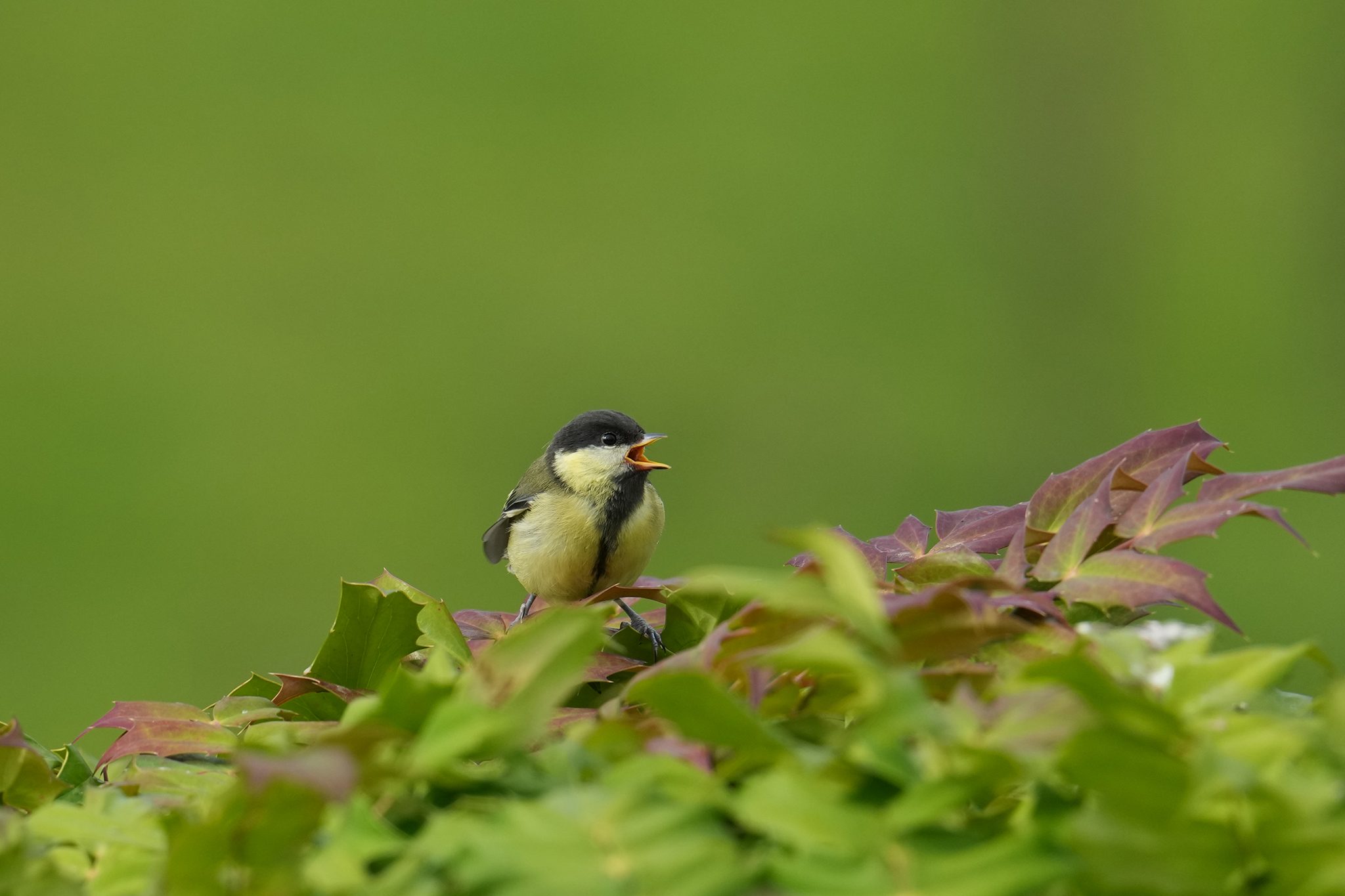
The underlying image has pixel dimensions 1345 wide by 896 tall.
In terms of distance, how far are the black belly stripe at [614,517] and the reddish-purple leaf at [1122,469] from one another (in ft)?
4.78

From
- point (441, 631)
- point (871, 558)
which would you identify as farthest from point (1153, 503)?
point (441, 631)

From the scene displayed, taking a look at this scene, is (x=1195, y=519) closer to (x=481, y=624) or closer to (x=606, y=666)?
(x=606, y=666)

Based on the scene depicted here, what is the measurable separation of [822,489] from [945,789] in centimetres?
427

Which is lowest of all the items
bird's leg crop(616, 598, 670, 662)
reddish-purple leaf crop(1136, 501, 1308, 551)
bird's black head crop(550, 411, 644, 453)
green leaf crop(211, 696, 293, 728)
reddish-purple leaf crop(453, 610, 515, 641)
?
bird's black head crop(550, 411, 644, 453)

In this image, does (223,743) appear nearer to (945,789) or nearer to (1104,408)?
(945,789)

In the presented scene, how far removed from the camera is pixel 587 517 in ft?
8.13

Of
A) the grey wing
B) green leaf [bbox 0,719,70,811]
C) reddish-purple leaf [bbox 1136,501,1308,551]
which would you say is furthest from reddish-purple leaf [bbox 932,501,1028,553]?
the grey wing

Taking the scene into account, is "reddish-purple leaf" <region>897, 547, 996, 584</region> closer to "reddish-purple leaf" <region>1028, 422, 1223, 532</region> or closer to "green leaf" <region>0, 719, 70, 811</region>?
"reddish-purple leaf" <region>1028, 422, 1223, 532</region>

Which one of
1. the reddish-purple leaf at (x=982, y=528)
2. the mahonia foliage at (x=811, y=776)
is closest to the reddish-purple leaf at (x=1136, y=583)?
the mahonia foliage at (x=811, y=776)

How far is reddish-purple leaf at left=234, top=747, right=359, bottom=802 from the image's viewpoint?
552 millimetres

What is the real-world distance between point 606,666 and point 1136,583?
1.27 ft

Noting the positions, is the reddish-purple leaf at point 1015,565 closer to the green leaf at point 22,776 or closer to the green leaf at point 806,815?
the green leaf at point 806,815

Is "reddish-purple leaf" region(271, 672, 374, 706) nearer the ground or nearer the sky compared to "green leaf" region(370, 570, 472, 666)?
nearer the ground

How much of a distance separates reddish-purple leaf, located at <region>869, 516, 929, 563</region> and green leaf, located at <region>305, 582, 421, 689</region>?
1.26 feet
